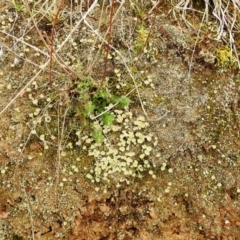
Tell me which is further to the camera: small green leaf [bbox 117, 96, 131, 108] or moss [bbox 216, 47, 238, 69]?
moss [bbox 216, 47, 238, 69]

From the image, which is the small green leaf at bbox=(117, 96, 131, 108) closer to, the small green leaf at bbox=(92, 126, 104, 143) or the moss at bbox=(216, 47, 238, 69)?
the small green leaf at bbox=(92, 126, 104, 143)

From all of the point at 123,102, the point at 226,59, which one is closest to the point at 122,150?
the point at 123,102

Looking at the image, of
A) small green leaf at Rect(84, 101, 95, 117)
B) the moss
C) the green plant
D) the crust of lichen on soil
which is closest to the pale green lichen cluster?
the crust of lichen on soil

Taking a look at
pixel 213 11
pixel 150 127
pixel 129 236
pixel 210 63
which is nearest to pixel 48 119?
pixel 150 127

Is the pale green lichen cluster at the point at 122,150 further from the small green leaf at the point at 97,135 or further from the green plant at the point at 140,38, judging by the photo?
the green plant at the point at 140,38

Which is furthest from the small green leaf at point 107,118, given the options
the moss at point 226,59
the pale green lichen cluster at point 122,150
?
the moss at point 226,59

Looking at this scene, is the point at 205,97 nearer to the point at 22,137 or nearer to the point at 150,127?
the point at 150,127
